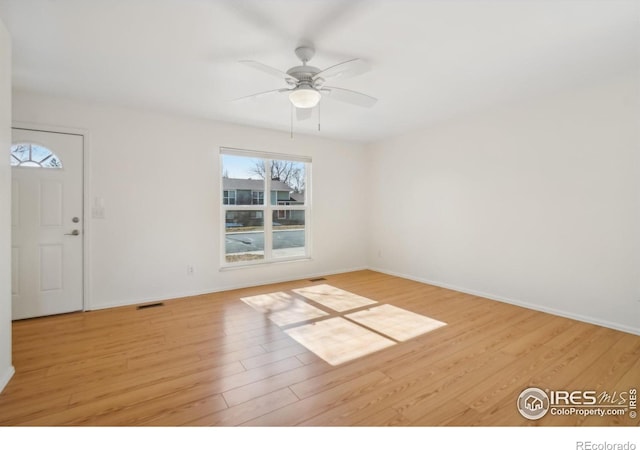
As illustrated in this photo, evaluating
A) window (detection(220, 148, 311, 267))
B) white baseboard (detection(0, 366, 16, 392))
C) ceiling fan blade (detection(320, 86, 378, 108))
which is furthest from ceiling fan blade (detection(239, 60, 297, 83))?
white baseboard (detection(0, 366, 16, 392))

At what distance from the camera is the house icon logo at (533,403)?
1691 millimetres

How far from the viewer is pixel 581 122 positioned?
3068 mm

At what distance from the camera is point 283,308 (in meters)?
3.57

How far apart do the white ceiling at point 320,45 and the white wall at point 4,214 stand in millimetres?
270

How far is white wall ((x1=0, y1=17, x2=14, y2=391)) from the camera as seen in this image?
195 centimetres

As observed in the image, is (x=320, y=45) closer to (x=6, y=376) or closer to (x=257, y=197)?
(x=257, y=197)

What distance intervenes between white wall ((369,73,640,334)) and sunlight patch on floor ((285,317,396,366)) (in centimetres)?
213

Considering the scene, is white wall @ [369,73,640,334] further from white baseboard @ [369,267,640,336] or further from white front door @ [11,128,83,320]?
white front door @ [11,128,83,320]

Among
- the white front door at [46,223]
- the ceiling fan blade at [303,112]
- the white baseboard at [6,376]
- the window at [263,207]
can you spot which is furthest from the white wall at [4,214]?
the window at [263,207]

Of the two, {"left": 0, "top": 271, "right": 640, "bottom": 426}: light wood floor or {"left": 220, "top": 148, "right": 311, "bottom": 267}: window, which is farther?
{"left": 220, "top": 148, "right": 311, "bottom": 267}: window

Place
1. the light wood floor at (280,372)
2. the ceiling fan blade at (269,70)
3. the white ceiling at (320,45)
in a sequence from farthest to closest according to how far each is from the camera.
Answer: the ceiling fan blade at (269,70), the white ceiling at (320,45), the light wood floor at (280,372)

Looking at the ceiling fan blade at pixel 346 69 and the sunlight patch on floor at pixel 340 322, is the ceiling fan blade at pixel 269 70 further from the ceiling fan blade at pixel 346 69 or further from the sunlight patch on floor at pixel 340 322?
the sunlight patch on floor at pixel 340 322

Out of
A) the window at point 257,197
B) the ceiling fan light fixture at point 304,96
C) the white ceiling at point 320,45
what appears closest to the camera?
the white ceiling at point 320,45

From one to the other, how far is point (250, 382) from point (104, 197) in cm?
295
